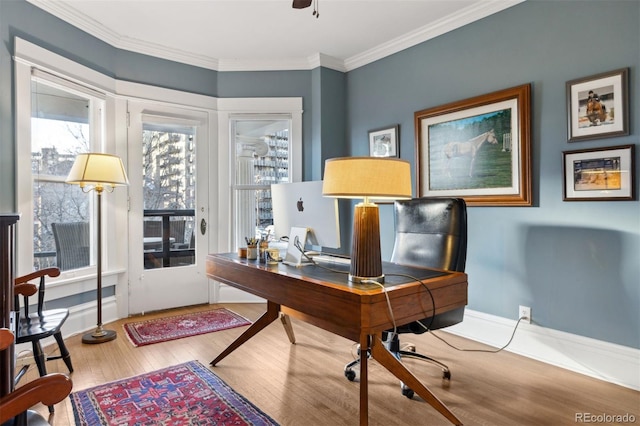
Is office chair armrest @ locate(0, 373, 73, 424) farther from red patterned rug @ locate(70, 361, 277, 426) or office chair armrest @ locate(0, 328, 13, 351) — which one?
red patterned rug @ locate(70, 361, 277, 426)

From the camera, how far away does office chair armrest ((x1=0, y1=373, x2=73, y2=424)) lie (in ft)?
2.58

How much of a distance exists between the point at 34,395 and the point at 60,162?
110 inches

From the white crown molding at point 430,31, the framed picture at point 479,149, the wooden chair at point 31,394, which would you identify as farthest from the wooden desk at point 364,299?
the white crown molding at point 430,31

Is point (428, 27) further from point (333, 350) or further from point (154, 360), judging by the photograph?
point (154, 360)

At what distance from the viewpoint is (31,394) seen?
0.82 meters

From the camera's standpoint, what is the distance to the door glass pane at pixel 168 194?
147 inches

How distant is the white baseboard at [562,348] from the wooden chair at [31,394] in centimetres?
271

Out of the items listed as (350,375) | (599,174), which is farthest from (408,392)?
(599,174)

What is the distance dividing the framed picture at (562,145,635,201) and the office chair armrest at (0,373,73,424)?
272 cm

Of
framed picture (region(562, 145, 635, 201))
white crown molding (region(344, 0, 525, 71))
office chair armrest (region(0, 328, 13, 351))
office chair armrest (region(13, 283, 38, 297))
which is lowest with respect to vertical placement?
office chair armrest (region(13, 283, 38, 297))

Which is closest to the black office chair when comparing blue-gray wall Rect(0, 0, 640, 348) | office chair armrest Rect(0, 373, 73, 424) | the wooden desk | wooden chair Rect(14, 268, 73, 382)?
the wooden desk

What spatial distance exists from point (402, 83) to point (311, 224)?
2.14m

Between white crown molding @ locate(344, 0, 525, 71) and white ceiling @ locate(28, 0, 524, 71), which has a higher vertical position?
white ceiling @ locate(28, 0, 524, 71)

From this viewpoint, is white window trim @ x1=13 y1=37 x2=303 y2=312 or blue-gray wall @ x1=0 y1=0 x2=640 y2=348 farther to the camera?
white window trim @ x1=13 y1=37 x2=303 y2=312
